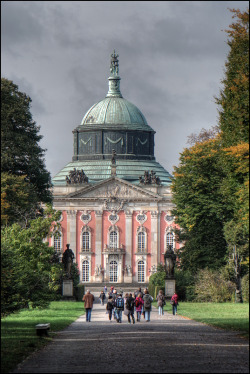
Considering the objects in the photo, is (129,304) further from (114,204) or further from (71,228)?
(114,204)

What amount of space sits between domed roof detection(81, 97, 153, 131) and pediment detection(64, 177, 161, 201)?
12.8 m

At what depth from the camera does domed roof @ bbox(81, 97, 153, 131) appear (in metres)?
126

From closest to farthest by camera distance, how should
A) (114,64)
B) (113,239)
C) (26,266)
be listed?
1. (26,266)
2. (113,239)
3. (114,64)

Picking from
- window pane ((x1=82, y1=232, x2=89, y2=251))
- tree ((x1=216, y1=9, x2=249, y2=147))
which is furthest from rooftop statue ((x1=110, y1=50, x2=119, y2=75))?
tree ((x1=216, y1=9, x2=249, y2=147))

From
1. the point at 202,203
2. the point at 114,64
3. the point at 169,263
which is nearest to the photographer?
the point at 169,263

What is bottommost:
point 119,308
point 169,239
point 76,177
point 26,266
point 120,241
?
point 119,308

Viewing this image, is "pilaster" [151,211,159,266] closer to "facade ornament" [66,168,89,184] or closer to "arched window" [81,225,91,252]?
"arched window" [81,225,91,252]

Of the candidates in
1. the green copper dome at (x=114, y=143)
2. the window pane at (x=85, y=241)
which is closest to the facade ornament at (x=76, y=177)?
the green copper dome at (x=114, y=143)

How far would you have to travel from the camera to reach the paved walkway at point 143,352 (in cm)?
2036

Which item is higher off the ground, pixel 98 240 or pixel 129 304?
pixel 98 240

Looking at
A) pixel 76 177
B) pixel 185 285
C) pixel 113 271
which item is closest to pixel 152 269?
pixel 113 271

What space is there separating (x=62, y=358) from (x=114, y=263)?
90.7 meters

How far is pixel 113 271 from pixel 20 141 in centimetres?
6773

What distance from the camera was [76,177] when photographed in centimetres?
11731
